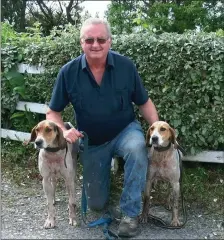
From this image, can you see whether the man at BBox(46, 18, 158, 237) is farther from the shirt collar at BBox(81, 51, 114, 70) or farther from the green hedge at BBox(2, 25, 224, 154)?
the green hedge at BBox(2, 25, 224, 154)

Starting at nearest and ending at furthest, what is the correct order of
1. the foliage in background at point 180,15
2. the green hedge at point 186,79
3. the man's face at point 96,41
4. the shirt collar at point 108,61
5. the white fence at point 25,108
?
1. the man's face at point 96,41
2. the shirt collar at point 108,61
3. the green hedge at point 186,79
4. the white fence at point 25,108
5. the foliage in background at point 180,15

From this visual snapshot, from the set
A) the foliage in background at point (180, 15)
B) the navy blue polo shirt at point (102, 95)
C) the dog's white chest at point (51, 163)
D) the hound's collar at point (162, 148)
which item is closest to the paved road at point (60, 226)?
the dog's white chest at point (51, 163)

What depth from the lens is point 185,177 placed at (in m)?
5.09

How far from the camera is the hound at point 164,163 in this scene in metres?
3.93

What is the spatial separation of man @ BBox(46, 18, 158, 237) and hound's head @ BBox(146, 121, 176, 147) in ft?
0.37

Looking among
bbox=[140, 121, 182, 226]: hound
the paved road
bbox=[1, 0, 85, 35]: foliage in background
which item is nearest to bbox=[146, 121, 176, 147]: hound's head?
bbox=[140, 121, 182, 226]: hound

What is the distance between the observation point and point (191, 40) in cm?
484

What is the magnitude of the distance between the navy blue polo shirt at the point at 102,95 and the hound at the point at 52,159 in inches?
12.9

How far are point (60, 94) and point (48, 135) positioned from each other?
1.69 feet

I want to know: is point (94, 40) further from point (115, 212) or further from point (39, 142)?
point (115, 212)

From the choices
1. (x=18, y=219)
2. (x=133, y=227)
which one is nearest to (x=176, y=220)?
(x=133, y=227)

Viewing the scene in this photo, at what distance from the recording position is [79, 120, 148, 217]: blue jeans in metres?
3.86

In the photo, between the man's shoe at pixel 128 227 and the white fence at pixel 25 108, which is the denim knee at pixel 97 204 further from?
the white fence at pixel 25 108

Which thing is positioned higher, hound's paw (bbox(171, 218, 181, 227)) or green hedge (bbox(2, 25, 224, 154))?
green hedge (bbox(2, 25, 224, 154))
